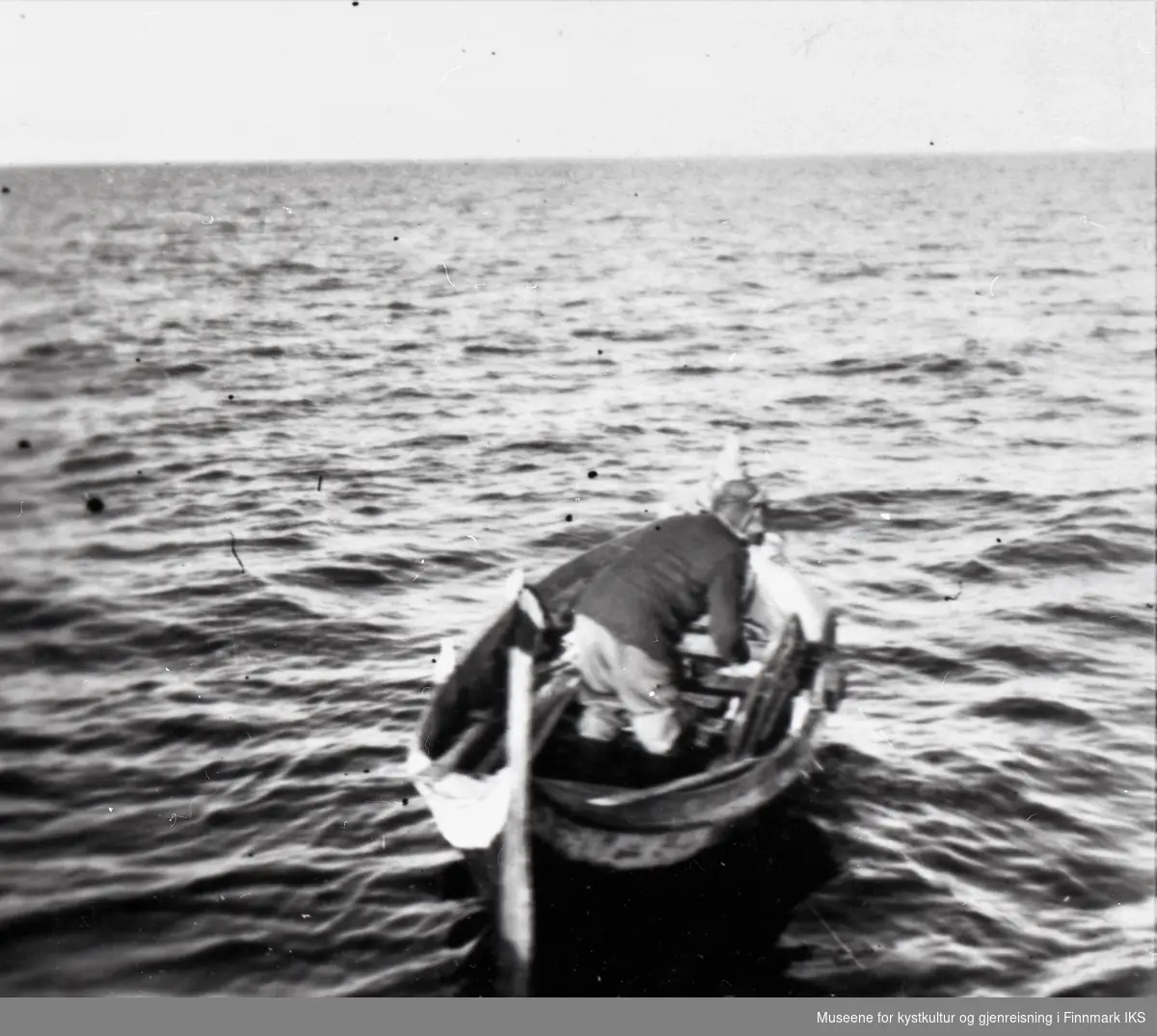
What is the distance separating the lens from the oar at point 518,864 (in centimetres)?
516

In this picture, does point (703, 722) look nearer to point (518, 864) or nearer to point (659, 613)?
point (659, 613)

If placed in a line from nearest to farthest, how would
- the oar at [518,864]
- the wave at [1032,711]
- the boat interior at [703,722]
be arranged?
the oar at [518,864], the boat interior at [703,722], the wave at [1032,711]

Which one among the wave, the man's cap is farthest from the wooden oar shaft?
the wave

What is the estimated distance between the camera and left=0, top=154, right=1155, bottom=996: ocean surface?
566 centimetres

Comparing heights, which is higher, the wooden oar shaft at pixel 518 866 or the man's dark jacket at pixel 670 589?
the man's dark jacket at pixel 670 589

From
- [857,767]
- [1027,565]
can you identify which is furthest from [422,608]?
[1027,565]

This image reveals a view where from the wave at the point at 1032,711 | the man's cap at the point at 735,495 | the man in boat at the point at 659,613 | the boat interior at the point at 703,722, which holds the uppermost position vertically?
the man's cap at the point at 735,495

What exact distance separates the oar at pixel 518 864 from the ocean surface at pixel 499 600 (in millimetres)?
204

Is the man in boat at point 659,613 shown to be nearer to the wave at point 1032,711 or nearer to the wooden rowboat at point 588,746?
the wooden rowboat at point 588,746

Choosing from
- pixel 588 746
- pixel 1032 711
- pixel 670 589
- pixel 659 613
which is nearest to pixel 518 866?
pixel 588 746

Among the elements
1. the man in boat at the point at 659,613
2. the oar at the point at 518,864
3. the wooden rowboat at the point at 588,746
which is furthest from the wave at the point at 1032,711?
the oar at the point at 518,864

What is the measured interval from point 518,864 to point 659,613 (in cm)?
185
